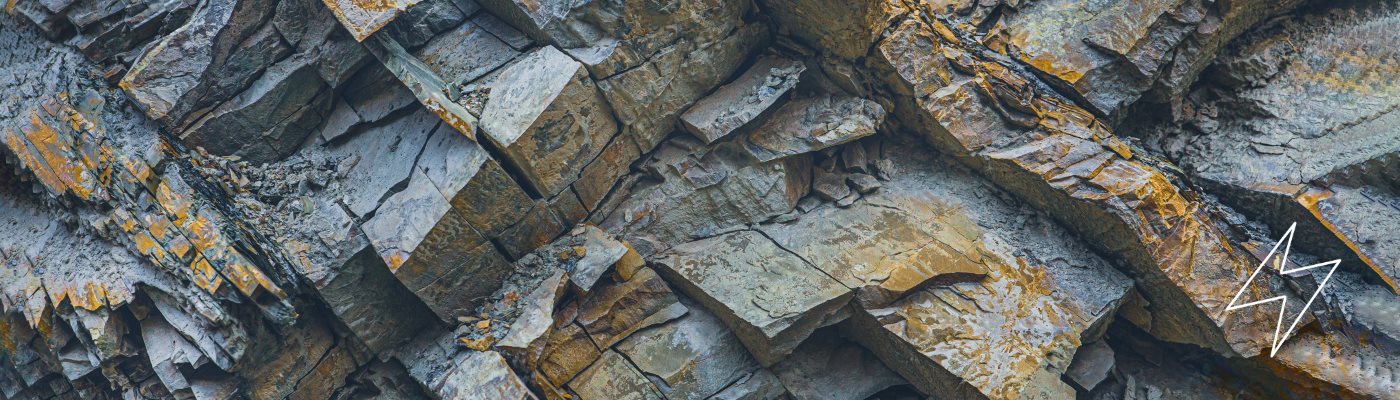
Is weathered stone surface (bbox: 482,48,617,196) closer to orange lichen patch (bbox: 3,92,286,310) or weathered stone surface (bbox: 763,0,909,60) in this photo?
weathered stone surface (bbox: 763,0,909,60)

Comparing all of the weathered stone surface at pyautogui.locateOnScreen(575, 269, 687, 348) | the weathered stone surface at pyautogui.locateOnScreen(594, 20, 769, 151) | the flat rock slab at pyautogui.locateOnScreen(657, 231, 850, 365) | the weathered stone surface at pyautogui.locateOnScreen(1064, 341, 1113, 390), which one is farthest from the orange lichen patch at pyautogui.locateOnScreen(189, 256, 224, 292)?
the weathered stone surface at pyautogui.locateOnScreen(1064, 341, 1113, 390)

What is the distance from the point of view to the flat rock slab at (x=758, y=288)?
5.95 m

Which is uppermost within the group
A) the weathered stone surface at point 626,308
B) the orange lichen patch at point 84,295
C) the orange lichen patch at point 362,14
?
the orange lichen patch at point 362,14

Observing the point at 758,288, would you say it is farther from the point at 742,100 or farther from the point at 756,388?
the point at 742,100

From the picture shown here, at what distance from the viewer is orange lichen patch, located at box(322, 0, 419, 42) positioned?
5.97 meters

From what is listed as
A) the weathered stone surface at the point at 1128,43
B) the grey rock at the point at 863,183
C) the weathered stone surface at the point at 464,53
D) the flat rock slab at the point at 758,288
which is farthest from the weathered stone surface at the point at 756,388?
the weathered stone surface at the point at 1128,43

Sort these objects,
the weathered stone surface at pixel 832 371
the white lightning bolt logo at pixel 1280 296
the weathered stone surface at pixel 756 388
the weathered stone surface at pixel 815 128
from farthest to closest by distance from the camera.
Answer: the weathered stone surface at pixel 815 128 < the weathered stone surface at pixel 832 371 < the weathered stone surface at pixel 756 388 < the white lightning bolt logo at pixel 1280 296

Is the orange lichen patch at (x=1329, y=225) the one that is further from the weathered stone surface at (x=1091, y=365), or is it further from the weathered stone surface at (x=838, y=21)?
the weathered stone surface at (x=838, y=21)

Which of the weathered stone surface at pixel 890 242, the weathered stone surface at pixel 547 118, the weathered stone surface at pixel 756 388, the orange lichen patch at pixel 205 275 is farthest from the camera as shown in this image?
the weathered stone surface at pixel 756 388

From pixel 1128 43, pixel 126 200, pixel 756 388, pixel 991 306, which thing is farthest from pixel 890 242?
pixel 126 200

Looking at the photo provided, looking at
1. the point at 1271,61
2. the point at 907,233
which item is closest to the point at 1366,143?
the point at 1271,61

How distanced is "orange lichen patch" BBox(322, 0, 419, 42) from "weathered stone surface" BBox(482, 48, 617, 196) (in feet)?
3.08

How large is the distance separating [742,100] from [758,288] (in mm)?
1569

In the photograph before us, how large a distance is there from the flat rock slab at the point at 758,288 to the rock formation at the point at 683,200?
0.10 feet
